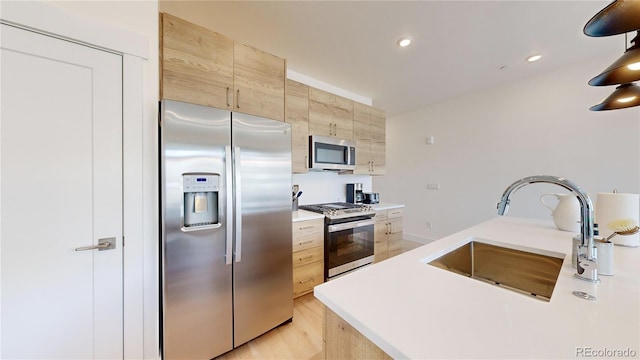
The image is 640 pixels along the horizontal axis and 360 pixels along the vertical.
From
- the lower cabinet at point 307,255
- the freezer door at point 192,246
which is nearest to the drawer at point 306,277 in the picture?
the lower cabinet at point 307,255

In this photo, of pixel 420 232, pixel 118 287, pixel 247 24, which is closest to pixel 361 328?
pixel 118 287

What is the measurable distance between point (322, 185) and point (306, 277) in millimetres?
1281

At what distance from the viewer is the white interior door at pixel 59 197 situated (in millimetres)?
1082

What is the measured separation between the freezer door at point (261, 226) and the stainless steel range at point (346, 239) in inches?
24.1

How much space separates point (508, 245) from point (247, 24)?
8.22ft

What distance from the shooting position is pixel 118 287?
133cm

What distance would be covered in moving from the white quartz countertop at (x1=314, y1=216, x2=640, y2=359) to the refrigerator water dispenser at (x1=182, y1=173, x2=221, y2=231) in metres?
1.07

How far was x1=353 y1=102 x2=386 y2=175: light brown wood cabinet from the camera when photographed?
3.14m

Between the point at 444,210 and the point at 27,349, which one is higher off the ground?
the point at 444,210

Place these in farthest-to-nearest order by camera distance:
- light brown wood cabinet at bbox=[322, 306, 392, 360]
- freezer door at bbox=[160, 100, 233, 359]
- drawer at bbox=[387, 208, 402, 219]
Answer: drawer at bbox=[387, 208, 402, 219], freezer door at bbox=[160, 100, 233, 359], light brown wood cabinet at bbox=[322, 306, 392, 360]

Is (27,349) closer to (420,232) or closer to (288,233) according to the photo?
(288,233)

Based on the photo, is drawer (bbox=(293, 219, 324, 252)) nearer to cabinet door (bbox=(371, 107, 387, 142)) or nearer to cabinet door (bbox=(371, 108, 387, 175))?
cabinet door (bbox=(371, 108, 387, 175))

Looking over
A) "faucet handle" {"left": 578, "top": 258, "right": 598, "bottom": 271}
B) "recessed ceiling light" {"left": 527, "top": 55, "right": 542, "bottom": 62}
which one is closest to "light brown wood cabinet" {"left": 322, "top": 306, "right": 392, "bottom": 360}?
"faucet handle" {"left": 578, "top": 258, "right": 598, "bottom": 271}

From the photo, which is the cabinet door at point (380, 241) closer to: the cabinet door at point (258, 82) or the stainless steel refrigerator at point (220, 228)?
the stainless steel refrigerator at point (220, 228)
